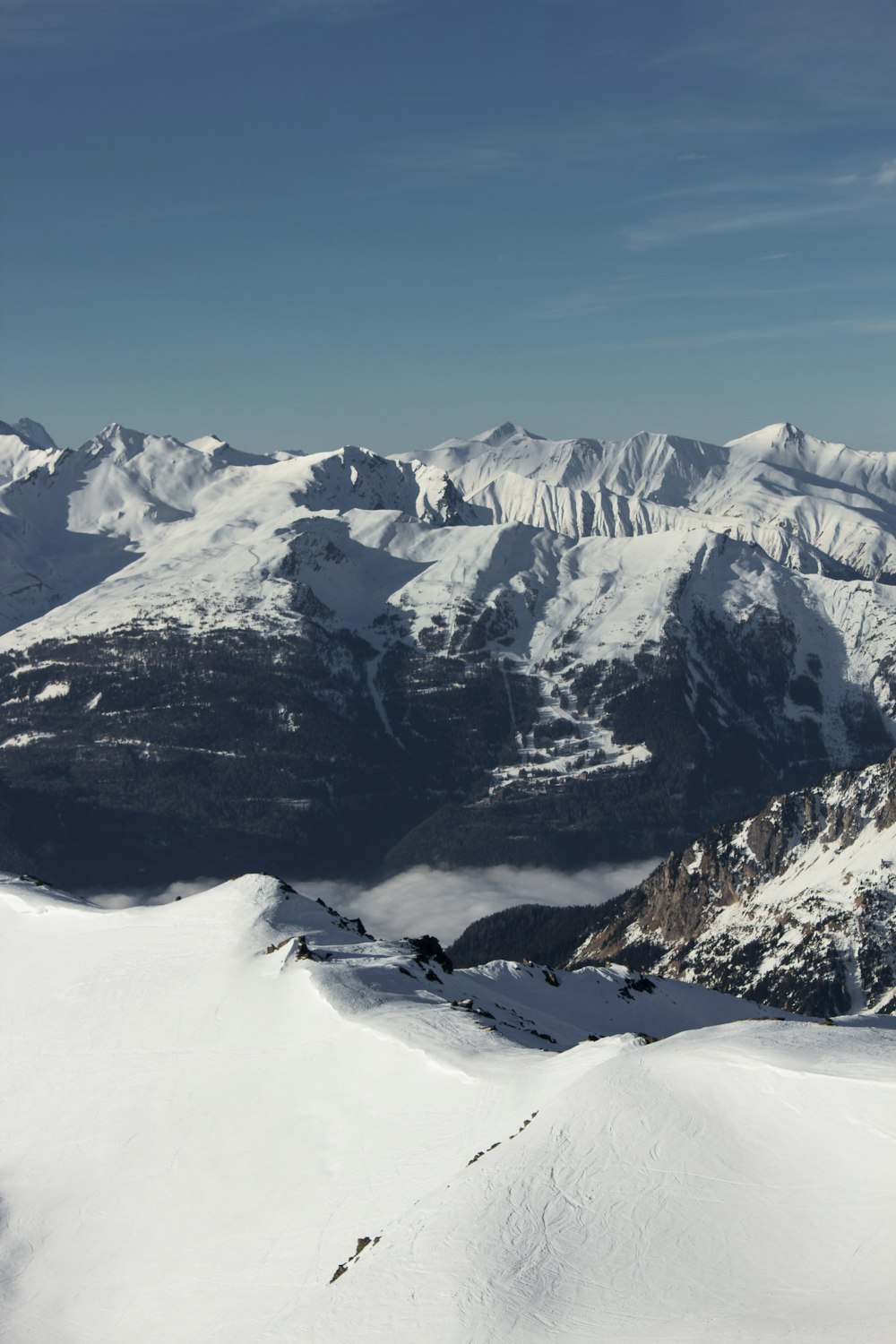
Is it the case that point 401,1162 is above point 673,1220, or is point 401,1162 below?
below

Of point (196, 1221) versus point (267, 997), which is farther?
point (267, 997)

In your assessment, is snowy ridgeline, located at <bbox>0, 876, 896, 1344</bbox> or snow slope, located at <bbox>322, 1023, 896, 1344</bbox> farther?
snowy ridgeline, located at <bbox>0, 876, 896, 1344</bbox>

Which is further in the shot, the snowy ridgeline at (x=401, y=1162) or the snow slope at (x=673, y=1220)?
the snowy ridgeline at (x=401, y=1162)

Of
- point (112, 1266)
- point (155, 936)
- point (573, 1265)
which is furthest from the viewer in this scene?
point (155, 936)

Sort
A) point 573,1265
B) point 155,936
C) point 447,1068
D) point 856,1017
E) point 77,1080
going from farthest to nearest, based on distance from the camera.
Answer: point 856,1017 → point 155,936 → point 77,1080 → point 447,1068 → point 573,1265

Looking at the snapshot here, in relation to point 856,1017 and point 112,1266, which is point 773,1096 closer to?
point 112,1266

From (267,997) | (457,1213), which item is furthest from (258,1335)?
(267,997)

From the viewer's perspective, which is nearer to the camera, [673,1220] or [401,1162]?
[673,1220]

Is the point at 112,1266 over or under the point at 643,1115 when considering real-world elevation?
under
